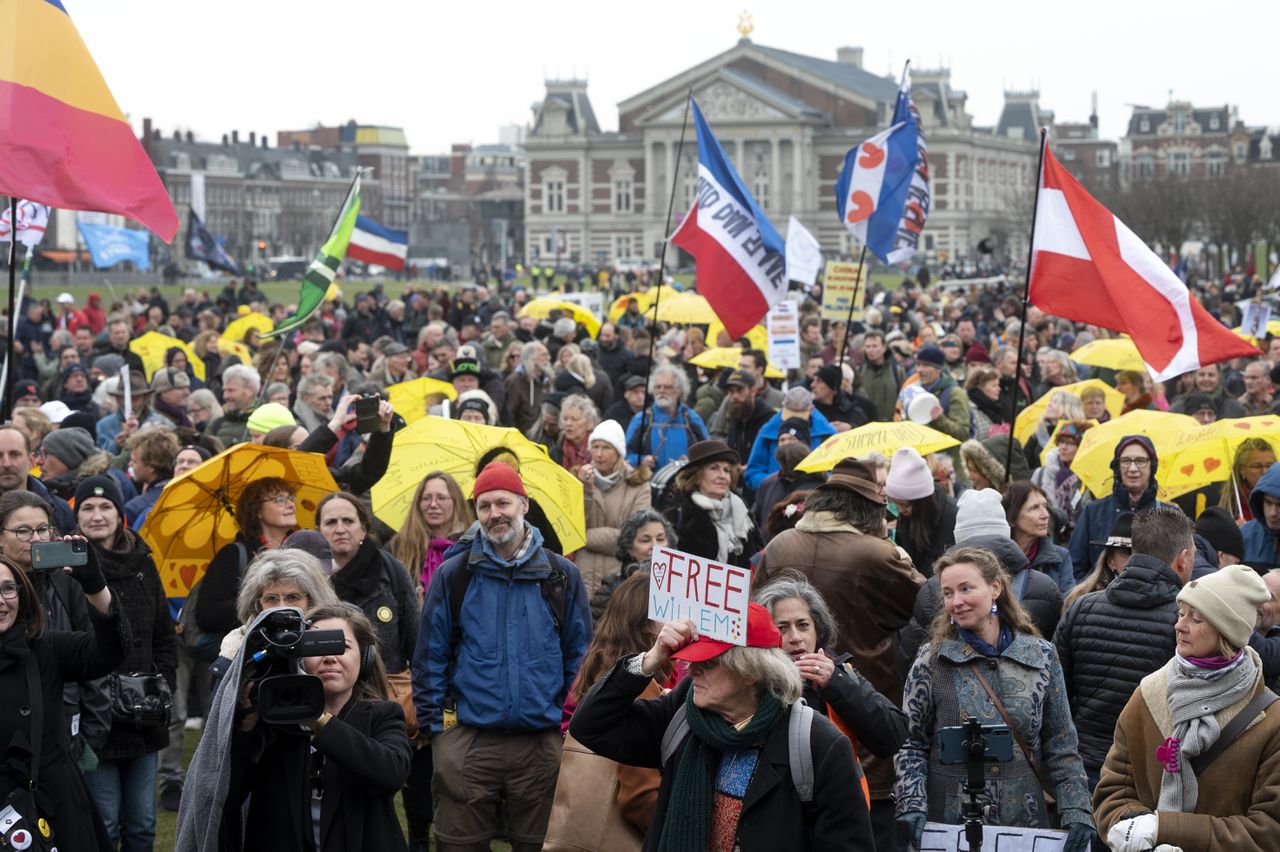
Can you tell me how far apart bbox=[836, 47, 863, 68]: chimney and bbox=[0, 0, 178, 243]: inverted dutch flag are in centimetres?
11533

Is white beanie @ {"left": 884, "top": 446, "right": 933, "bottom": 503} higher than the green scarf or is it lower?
higher

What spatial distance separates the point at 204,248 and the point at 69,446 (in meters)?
18.1

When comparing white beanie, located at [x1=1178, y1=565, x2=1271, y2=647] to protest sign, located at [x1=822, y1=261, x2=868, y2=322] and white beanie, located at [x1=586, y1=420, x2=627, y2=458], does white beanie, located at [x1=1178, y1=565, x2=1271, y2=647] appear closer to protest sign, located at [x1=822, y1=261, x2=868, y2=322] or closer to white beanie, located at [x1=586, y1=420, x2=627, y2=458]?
white beanie, located at [x1=586, y1=420, x2=627, y2=458]

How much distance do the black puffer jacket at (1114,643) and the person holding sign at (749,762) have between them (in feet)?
5.59

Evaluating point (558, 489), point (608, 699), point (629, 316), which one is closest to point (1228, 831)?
point (608, 699)

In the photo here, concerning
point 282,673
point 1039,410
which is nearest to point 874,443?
point 1039,410

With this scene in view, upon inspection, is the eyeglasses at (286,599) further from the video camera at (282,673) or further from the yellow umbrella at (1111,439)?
the yellow umbrella at (1111,439)

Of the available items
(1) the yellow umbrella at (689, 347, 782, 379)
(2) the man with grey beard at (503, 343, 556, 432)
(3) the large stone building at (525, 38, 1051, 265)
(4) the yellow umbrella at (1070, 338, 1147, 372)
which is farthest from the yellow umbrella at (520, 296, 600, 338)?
(3) the large stone building at (525, 38, 1051, 265)

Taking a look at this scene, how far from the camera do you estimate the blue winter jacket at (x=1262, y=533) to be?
649 cm

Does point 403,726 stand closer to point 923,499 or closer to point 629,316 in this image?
point 923,499

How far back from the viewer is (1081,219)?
8.05 m

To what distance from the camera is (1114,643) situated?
203 inches

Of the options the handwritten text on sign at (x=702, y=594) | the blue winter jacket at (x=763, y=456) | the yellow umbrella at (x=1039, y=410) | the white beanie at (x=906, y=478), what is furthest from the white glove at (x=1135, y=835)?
the yellow umbrella at (x=1039, y=410)

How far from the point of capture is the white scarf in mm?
7289
